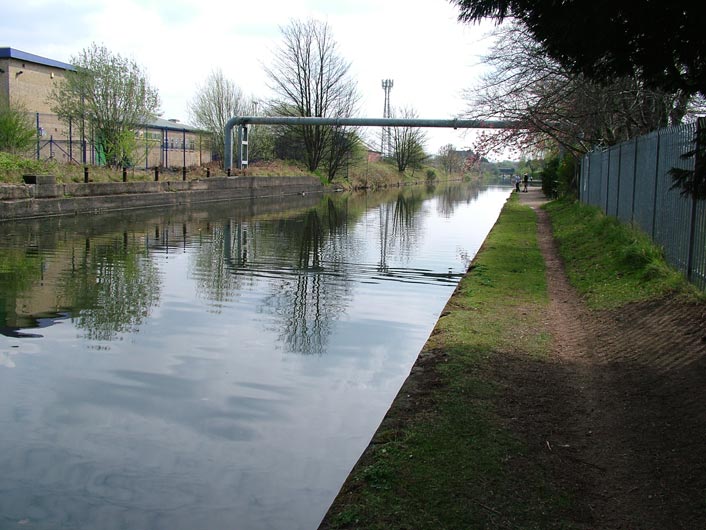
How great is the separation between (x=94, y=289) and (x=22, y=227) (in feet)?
35.3

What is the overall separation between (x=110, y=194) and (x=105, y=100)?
9.07 m

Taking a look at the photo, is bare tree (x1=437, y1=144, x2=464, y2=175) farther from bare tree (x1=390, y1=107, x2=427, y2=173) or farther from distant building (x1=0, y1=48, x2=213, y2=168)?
distant building (x1=0, y1=48, x2=213, y2=168)

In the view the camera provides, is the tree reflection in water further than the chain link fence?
No

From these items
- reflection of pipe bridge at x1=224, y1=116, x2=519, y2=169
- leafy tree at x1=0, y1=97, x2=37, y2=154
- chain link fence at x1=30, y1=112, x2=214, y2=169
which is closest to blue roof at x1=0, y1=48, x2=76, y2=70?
chain link fence at x1=30, y1=112, x2=214, y2=169

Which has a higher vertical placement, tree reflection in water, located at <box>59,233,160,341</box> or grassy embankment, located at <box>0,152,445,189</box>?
grassy embankment, located at <box>0,152,445,189</box>

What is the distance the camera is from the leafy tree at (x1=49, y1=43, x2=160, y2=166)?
35938mm

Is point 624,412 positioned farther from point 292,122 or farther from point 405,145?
point 405,145

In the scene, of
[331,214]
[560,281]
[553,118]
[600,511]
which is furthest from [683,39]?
[331,214]

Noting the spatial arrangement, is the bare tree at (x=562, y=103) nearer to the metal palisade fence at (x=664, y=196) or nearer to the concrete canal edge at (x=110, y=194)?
the metal palisade fence at (x=664, y=196)

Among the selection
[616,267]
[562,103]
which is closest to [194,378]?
[616,267]

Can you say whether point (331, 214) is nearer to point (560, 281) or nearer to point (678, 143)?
point (560, 281)

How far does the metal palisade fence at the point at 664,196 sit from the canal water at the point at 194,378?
343cm

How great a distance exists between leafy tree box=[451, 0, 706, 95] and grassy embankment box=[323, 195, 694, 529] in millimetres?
2894

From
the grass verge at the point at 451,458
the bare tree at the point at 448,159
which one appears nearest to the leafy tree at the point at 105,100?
the grass verge at the point at 451,458
